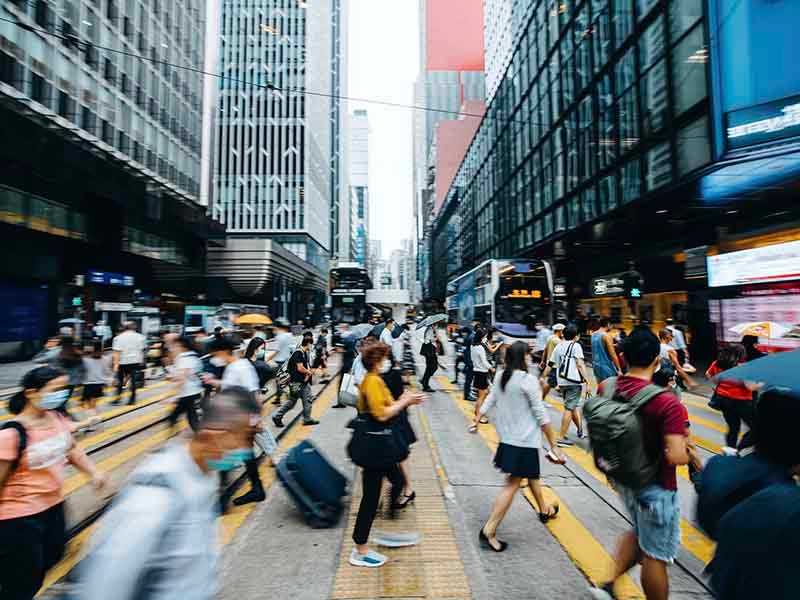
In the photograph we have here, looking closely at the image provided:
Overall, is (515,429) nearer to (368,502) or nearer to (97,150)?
(368,502)

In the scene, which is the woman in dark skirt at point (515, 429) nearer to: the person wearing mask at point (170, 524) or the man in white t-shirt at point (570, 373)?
the person wearing mask at point (170, 524)

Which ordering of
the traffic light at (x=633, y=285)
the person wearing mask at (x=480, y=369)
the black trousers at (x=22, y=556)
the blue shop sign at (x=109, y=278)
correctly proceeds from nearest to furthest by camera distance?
the black trousers at (x=22, y=556) → the person wearing mask at (x=480, y=369) → the traffic light at (x=633, y=285) → the blue shop sign at (x=109, y=278)

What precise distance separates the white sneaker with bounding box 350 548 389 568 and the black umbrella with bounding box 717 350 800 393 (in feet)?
8.98

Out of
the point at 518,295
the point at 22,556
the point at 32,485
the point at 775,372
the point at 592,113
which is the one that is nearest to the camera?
the point at 775,372

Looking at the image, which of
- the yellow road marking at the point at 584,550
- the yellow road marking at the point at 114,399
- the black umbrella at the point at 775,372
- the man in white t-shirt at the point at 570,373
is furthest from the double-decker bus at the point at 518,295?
the black umbrella at the point at 775,372

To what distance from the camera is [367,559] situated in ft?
11.5

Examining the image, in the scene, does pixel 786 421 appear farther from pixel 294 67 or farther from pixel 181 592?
pixel 294 67

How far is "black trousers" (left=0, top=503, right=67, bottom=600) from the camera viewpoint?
230 cm

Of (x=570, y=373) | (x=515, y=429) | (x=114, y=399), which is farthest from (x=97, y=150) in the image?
(x=515, y=429)

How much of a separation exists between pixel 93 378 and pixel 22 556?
6560mm

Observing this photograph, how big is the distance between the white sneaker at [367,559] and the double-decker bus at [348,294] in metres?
27.9

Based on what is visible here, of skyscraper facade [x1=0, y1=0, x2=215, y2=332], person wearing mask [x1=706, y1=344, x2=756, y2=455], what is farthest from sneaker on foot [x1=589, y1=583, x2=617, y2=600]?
skyscraper facade [x1=0, y1=0, x2=215, y2=332]

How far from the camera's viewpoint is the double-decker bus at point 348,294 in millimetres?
32062

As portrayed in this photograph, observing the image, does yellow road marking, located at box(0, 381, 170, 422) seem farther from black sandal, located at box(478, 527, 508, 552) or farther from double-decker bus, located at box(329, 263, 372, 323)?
double-decker bus, located at box(329, 263, 372, 323)
